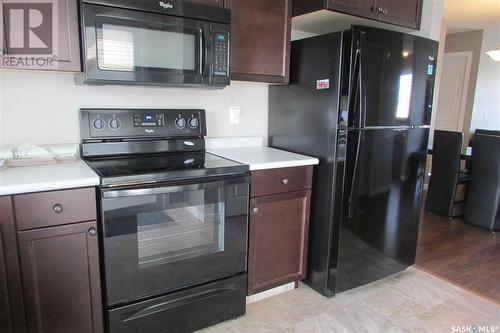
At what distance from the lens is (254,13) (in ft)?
6.68

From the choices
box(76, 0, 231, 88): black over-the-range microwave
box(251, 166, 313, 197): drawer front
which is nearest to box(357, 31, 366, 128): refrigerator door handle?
box(251, 166, 313, 197): drawer front

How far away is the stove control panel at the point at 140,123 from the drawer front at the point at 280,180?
530 mm

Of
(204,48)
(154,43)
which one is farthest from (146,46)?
(204,48)

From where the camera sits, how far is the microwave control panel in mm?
1864

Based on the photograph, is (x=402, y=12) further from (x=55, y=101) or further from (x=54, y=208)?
(x=54, y=208)

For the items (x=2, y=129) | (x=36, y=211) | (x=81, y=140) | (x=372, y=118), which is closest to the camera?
(x=36, y=211)

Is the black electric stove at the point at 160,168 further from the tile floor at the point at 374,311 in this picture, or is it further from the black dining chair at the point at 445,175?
the black dining chair at the point at 445,175

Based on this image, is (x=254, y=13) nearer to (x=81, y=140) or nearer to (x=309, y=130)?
(x=309, y=130)

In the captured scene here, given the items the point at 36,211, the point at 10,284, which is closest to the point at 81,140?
the point at 36,211

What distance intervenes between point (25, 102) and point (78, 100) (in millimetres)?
246

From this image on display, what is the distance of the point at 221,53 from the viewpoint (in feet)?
6.19

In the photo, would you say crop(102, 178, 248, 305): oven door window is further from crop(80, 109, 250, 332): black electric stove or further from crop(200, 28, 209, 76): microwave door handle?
crop(200, 28, 209, 76): microwave door handle

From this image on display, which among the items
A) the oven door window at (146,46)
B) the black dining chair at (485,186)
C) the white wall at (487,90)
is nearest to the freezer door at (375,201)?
the oven door window at (146,46)

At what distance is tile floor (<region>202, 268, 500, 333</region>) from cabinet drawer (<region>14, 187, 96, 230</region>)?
3.10 ft
